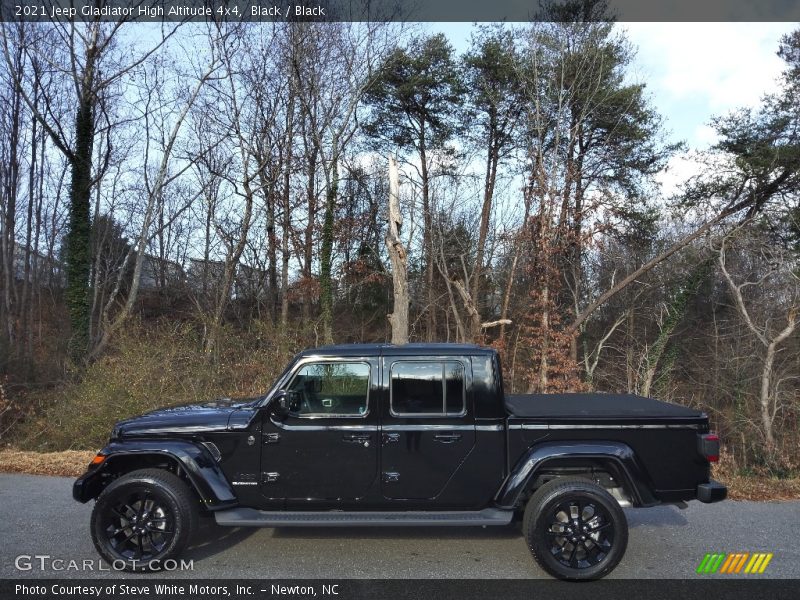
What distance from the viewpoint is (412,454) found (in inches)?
195

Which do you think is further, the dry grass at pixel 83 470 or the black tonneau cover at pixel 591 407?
the dry grass at pixel 83 470

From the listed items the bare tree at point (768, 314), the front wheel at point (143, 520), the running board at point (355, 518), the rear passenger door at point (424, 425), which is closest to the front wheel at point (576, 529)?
the running board at point (355, 518)

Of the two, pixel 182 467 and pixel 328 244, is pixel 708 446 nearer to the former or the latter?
pixel 182 467

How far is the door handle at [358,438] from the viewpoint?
4.97m

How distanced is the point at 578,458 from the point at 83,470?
667cm

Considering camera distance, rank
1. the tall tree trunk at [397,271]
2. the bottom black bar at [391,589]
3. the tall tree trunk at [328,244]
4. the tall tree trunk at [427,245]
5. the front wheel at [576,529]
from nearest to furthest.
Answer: the bottom black bar at [391,589] < the front wheel at [576,529] < the tall tree trunk at [397,271] < the tall tree trunk at [328,244] < the tall tree trunk at [427,245]

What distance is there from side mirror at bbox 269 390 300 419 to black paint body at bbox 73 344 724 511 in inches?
1.6

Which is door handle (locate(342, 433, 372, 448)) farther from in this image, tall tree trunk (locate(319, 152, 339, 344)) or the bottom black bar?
tall tree trunk (locate(319, 152, 339, 344))

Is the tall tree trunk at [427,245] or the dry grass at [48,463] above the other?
the tall tree trunk at [427,245]

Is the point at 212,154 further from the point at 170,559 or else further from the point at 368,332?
the point at 170,559

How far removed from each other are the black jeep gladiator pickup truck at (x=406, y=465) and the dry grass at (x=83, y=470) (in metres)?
3.12

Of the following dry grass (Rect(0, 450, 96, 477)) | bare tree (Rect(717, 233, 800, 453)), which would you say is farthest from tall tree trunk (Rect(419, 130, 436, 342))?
dry grass (Rect(0, 450, 96, 477))

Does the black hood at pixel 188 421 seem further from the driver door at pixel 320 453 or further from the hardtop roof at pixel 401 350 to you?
the hardtop roof at pixel 401 350

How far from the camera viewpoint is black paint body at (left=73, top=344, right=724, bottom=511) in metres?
4.84
